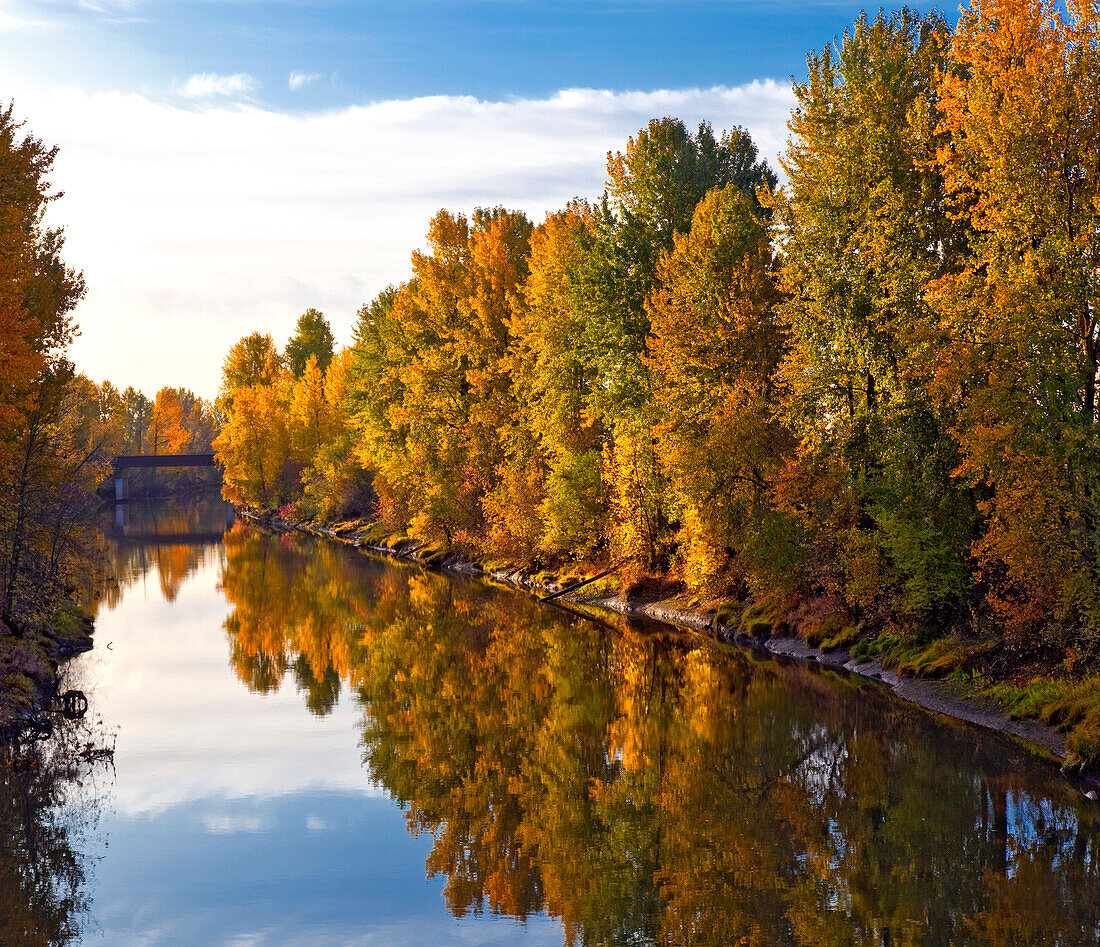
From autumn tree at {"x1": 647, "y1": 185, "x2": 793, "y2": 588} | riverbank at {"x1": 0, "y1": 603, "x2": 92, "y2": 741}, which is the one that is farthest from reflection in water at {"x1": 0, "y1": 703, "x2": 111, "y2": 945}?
autumn tree at {"x1": 647, "y1": 185, "x2": 793, "y2": 588}

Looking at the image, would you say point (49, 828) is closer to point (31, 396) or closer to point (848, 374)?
point (31, 396)

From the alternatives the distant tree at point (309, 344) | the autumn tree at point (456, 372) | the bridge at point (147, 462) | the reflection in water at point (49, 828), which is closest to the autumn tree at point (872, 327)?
the reflection in water at point (49, 828)

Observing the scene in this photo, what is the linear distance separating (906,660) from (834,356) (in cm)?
977

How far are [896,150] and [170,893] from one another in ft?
92.3

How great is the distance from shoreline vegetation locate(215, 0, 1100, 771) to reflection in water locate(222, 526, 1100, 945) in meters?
3.04

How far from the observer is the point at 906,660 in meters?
30.2

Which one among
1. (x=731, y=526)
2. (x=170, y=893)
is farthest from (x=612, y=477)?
(x=170, y=893)

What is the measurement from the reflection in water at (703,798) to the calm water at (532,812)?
0.23 feet

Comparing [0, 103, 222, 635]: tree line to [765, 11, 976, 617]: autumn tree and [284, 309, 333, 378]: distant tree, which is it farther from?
[284, 309, 333, 378]: distant tree

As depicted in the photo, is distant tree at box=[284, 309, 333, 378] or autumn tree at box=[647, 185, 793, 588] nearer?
autumn tree at box=[647, 185, 793, 588]

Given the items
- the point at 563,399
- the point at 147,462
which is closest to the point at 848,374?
the point at 563,399

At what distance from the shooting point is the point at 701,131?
5784 centimetres

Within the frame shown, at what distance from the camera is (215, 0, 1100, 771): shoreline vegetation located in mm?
25328

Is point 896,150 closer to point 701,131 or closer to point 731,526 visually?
point 731,526
